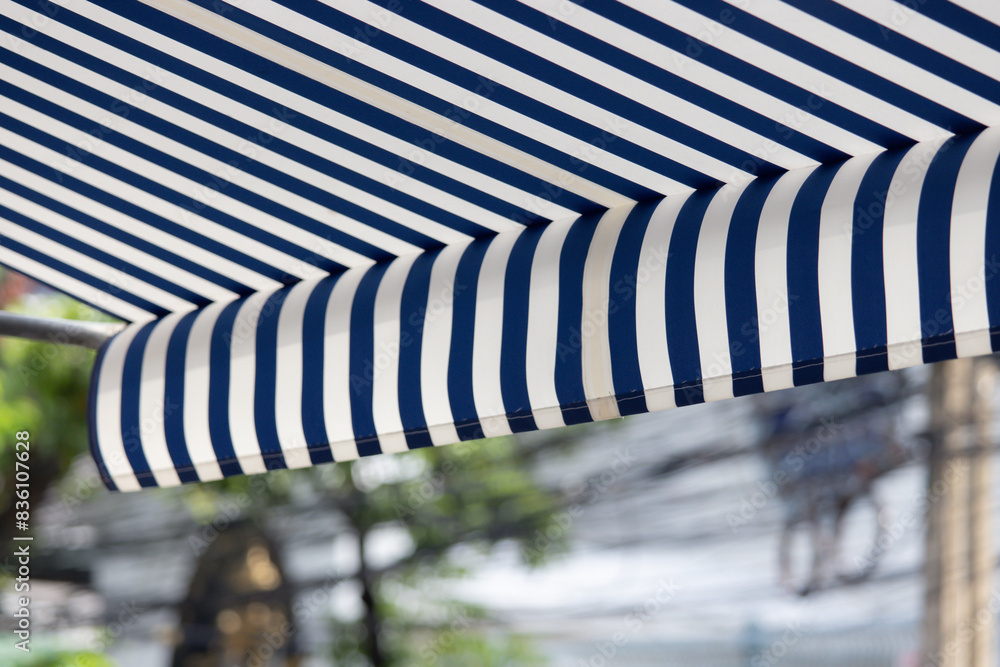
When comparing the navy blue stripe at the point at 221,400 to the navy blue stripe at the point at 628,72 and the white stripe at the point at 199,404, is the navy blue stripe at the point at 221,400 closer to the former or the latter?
the white stripe at the point at 199,404

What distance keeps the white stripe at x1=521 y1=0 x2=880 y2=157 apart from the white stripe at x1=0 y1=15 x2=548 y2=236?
0.50m

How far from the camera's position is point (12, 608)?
7.70 m

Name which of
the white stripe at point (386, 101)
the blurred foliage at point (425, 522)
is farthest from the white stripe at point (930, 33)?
the blurred foliage at point (425, 522)

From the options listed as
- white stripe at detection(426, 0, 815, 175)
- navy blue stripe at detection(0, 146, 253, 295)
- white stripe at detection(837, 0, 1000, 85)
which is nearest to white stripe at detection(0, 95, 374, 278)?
navy blue stripe at detection(0, 146, 253, 295)

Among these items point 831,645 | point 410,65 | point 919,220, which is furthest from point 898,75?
point 831,645

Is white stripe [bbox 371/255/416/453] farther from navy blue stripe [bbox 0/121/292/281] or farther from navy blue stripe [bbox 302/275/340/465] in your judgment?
navy blue stripe [bbox 0/121/292/281]

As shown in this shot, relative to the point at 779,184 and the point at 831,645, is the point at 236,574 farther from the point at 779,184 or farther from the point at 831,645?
the point at 779,184

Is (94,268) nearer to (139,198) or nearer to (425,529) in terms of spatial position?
(139,198)

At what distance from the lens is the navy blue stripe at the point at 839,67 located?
146 centimetres

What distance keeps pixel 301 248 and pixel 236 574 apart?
7.76m

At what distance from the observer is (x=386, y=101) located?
177cm

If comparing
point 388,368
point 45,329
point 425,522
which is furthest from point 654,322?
point 425,522

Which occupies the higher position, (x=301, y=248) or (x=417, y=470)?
(x=301, y=248)

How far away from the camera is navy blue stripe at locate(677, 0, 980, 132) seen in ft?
4.79
